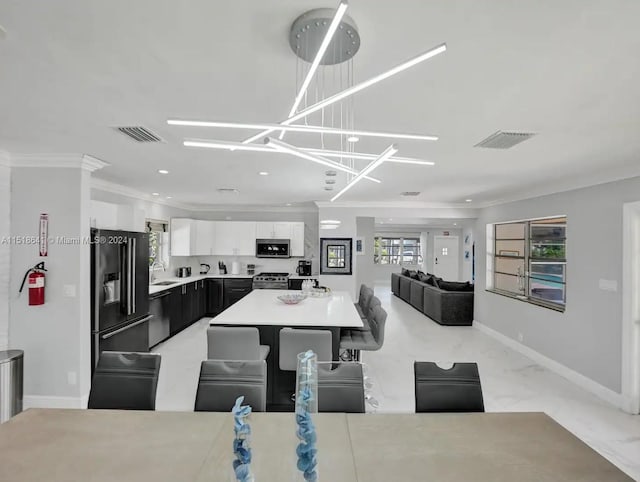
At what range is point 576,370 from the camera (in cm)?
423

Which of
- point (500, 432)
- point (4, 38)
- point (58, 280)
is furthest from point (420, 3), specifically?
point (58, 280)

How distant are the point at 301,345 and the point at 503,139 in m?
2.37

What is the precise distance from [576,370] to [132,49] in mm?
5380

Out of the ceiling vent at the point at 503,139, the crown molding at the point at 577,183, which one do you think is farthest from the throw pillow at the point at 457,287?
the ceiling vent at the point at 503,139

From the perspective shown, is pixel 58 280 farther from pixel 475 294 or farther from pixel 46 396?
pixel 475 294

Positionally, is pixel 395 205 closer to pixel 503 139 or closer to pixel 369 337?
pixel 369 337

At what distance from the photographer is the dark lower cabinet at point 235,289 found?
23.8ft

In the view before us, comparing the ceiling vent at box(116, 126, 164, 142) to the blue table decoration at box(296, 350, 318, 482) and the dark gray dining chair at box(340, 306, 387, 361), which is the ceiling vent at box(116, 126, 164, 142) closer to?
the blue table decoration at box(296, 350, 318, 482)

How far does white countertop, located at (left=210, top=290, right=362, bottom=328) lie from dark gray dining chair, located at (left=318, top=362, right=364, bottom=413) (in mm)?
1209

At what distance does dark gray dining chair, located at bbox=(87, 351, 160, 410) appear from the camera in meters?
2.10

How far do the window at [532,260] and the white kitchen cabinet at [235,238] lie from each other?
495 centimetres

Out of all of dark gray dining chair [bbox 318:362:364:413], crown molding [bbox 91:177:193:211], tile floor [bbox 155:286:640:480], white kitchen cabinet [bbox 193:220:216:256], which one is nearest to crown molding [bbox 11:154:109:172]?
crown molding [bbox 91:177:193:211]

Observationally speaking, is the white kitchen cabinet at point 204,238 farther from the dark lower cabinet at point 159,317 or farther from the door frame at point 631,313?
the door frame at point 631,313

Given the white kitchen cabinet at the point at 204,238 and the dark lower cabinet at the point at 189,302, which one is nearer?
the dark lower cabinet at the point at 189,302
